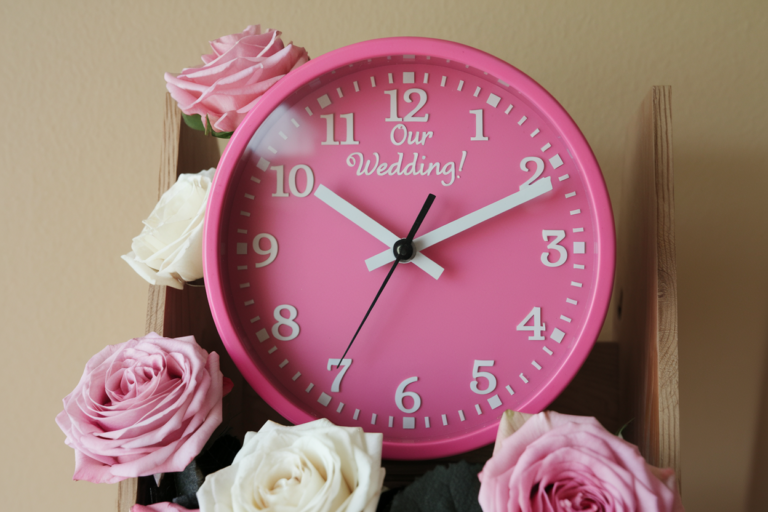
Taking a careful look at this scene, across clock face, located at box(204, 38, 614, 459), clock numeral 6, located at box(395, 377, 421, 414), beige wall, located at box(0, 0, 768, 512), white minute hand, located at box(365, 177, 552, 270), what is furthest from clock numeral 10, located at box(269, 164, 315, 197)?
beige wall, located at box(0, 0, 768, 512)

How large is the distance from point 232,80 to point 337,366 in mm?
336

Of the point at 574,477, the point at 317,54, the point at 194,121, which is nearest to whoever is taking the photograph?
the point at 574,477

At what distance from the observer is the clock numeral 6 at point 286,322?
1.83 ft

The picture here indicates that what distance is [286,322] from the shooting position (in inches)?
22.0

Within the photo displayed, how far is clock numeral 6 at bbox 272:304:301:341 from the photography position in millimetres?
559

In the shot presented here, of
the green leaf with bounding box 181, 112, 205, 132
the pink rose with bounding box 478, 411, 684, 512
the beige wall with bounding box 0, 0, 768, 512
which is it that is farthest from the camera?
the beige wall with bounding box 0, 0, 768, 512

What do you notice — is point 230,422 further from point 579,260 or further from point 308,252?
point 579,260

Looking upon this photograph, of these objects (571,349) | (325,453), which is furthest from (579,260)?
(325,453)

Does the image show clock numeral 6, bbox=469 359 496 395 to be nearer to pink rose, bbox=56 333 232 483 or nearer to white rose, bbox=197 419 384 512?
white rose, bbox=197 419 384 512

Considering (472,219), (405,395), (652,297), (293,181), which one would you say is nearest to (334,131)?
(293,181)

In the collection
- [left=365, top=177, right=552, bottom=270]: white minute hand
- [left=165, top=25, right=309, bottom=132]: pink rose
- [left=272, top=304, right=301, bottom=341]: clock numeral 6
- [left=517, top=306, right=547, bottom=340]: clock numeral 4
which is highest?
[left=165, top=25, right=309, bottom=132]: pink rose

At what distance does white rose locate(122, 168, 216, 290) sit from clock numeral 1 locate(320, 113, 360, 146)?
151 millimetres

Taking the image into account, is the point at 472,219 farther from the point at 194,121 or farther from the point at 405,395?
the point at 194,121

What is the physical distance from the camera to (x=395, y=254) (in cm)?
54
